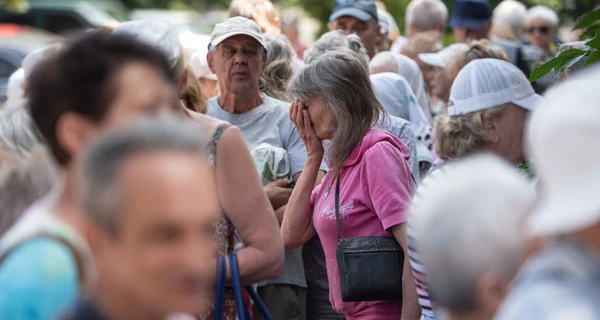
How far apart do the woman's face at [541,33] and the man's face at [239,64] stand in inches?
248

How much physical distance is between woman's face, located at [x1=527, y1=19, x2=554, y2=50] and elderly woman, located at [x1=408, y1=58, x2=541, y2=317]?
22.0ft

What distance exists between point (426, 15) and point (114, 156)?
24.8 ft

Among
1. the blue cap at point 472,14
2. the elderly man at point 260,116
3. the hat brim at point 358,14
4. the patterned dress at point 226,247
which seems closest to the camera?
the patterned dress at point 226,247

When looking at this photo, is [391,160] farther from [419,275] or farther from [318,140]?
[419,275]

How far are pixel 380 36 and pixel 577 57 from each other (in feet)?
14.0

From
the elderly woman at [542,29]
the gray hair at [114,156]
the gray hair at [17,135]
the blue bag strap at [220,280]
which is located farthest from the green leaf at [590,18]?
the elderly woman at [542,29]

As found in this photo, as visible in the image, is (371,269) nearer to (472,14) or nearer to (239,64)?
(239,64)

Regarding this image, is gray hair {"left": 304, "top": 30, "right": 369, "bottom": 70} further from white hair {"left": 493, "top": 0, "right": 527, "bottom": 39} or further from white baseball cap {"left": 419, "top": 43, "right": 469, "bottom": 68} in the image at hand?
white hair {"left": 493, "top": 0, "right": 527, "bottom": 39}

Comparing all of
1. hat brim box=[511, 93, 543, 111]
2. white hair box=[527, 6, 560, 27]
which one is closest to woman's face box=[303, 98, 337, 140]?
hat brim box=[511, 93, 543, 111]

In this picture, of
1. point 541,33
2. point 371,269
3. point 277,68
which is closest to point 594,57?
point 371,269

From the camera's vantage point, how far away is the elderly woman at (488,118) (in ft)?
14.5

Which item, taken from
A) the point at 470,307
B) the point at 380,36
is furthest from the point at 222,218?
the point at 380,36

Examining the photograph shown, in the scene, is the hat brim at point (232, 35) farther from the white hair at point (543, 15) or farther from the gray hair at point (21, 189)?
the white hair at point (543, 15)

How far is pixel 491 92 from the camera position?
178 inches
